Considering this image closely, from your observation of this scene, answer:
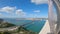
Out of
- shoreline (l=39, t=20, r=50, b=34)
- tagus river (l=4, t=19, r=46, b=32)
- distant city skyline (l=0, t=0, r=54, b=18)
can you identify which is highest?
distant city skyline (l=0, t=0, r=54, b=18)

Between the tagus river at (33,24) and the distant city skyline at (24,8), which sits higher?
the distant city skyline at (24,8)

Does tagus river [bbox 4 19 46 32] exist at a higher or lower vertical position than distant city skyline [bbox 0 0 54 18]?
lower

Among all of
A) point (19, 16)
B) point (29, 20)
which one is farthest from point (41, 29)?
point (19, 16)

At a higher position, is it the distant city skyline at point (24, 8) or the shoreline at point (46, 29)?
the distant city skyline at point (24, 8)

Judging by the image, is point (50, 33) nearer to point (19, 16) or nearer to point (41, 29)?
point (41, 29)

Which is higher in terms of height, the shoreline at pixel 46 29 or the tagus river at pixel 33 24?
the tagus river at pixel 33 24

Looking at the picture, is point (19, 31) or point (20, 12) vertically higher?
point (20, 12)

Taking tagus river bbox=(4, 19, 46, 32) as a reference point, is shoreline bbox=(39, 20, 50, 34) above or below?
below

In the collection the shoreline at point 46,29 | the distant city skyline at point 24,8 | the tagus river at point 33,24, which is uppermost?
the distant city skyline at point 24,8

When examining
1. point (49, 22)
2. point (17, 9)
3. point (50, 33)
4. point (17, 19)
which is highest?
point (17, 9)
